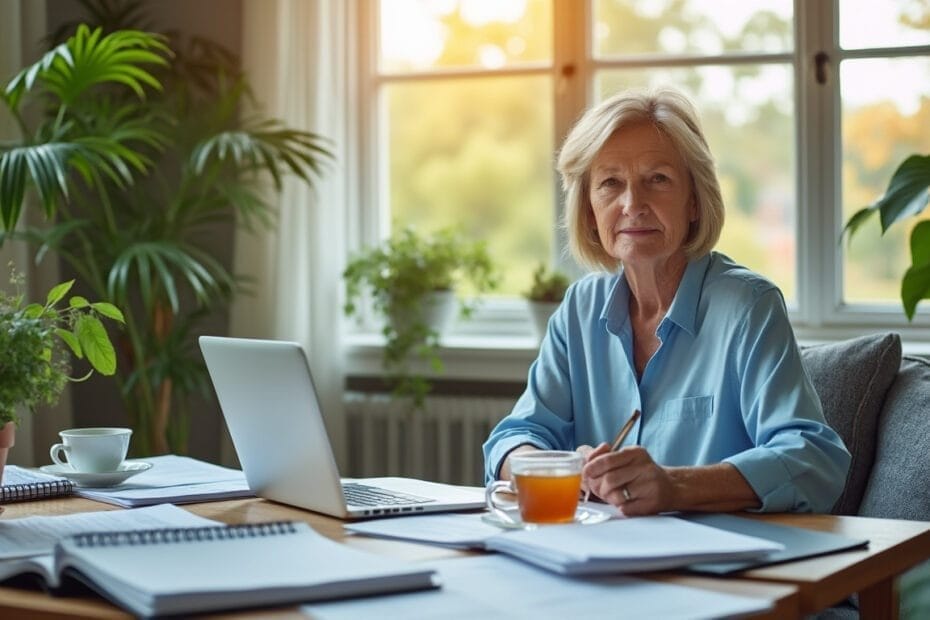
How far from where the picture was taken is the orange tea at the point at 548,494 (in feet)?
4.98

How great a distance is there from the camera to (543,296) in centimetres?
360

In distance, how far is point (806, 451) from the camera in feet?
5.60

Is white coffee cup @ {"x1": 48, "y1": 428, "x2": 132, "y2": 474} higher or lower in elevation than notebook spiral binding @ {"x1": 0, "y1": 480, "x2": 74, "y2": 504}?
higher

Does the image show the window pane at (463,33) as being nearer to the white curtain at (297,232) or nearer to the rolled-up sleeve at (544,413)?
the white curtain at (297,232)

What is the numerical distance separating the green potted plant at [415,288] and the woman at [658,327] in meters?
1.36

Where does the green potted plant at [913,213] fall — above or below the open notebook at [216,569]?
above

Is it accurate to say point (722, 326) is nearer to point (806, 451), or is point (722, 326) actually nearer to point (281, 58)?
point (806, 451)

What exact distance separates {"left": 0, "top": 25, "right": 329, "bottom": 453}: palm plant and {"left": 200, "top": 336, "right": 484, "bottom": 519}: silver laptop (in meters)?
1.25

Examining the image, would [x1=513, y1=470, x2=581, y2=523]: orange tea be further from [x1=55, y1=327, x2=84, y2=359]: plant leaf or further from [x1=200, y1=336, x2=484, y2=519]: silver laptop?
[x1=55, y1=327, x2=84, y2=359]: plant leaf

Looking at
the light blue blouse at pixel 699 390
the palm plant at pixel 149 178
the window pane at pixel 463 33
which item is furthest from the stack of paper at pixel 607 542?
the window pane at pixel 463 33

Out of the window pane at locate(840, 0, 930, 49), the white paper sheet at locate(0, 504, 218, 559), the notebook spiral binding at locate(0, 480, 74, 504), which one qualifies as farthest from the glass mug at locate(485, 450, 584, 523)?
the window pane at locate(840, 0, 930, 49)

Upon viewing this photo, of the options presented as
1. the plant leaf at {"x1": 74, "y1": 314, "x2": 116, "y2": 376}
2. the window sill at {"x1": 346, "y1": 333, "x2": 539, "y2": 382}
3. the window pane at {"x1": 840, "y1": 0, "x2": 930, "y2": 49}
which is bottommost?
the window sill at {"x1": 346, "y1": 333, "x2": 539, "y2": 382}

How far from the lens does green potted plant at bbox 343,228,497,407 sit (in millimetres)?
3623

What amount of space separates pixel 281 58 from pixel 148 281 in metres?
0.87
